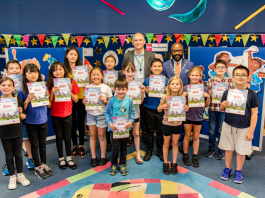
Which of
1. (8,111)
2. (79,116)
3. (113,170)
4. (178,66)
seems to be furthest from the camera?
(178,66)

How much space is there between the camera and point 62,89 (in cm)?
294

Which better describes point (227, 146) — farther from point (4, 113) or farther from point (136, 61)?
point (4, 113)

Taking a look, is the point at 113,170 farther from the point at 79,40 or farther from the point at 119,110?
the point at 79,40

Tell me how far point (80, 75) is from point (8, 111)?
3.66 ft

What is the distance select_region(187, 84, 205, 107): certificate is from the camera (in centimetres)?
299

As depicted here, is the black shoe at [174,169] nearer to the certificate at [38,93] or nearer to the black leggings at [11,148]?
the certificate at [38,93]

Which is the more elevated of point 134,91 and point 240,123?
point 134,91

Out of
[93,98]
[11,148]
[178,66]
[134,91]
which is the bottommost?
[11,148]

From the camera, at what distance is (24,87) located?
278 centimetres

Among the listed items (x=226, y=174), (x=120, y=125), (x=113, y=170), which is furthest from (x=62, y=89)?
(x=226, y=174)

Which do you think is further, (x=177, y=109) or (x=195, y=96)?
(x=195, y=96)

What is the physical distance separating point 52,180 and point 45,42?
8.97ft

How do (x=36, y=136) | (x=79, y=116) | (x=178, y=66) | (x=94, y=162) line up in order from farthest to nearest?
(x=178, y=66)
(x=79, y=116)
(x=94, y=162)
(x=36, y=136)

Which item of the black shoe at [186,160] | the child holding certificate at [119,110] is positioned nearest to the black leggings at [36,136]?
the child holding certificate at [119,110]
